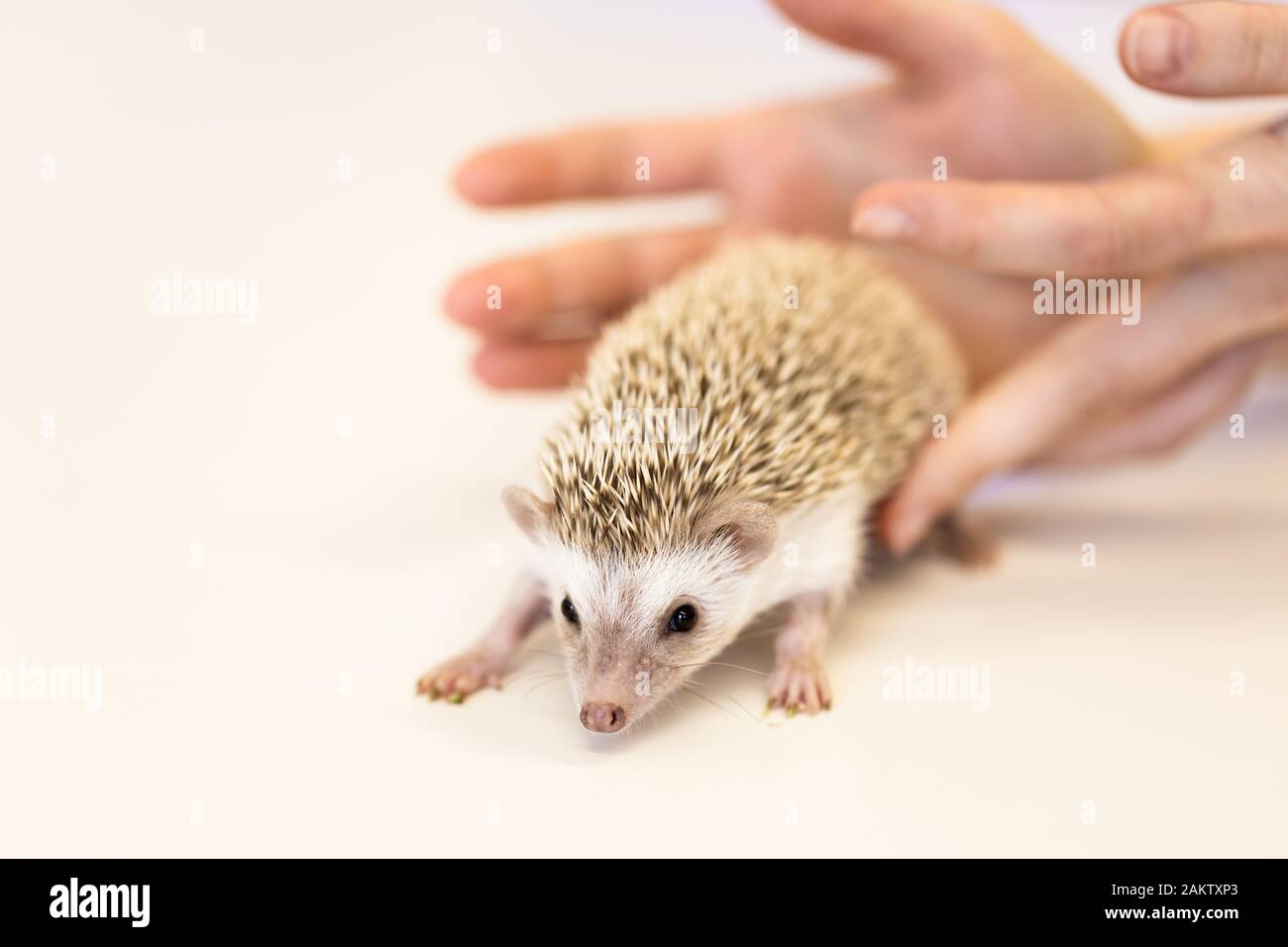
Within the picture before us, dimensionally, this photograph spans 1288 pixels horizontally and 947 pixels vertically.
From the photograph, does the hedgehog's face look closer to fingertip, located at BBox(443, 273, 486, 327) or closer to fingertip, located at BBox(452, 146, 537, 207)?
fingertip, located at BBox(443, 273, 486, 327)

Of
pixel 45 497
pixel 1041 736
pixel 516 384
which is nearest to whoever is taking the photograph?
pixel 1041 736

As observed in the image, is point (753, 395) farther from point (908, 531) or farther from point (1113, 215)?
point (1113, 215)

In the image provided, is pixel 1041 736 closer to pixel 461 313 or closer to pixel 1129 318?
pixel 1129 318

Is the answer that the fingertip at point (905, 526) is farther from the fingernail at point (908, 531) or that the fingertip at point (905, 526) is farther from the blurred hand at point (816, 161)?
the blurred hand at point (816, 161)

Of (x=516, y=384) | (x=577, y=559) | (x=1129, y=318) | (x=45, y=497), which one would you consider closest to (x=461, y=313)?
(x=516, y=384)

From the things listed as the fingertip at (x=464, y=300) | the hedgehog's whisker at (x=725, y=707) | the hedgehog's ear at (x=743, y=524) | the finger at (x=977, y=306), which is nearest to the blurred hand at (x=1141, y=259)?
the finger at (x=977, y=306)

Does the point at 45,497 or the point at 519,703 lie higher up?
the point at 45,497
